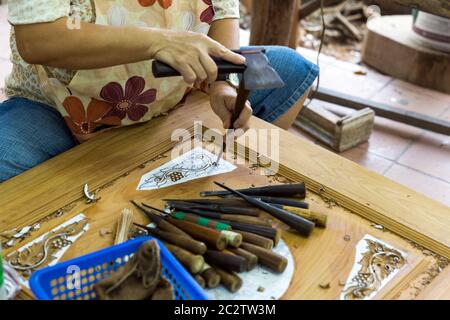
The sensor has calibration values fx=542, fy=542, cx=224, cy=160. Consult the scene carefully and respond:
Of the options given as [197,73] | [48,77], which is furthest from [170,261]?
[48,77]

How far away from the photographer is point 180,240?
3.26 ft

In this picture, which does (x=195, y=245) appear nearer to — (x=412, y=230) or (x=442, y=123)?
(x=412, y=230)

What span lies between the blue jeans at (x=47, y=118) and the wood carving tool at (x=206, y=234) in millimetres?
462

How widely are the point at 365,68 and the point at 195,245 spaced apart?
85.6 inches

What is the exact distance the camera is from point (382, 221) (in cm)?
114

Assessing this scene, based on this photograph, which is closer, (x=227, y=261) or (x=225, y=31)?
(x=227, y=261)

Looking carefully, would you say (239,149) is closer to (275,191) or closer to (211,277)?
(275,191)

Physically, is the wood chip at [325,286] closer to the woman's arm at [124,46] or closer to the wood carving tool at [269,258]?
the wood carving tool at [269,258]

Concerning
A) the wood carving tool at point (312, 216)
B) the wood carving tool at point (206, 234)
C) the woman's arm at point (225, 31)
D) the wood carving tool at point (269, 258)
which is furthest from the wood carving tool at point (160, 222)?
the woman's arm at point (225, 31)

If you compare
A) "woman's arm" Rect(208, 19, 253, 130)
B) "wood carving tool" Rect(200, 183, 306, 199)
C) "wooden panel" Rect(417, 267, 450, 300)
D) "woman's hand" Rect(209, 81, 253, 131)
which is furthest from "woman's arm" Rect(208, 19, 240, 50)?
"wooden panel" Rect(417, 267, 450, 300)

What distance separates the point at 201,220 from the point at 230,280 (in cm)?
15

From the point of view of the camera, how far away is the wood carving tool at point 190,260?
3.07 feet

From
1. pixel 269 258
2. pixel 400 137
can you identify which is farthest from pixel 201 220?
pixel 400 137

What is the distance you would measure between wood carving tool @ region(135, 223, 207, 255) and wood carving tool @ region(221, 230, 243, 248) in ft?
0.16
